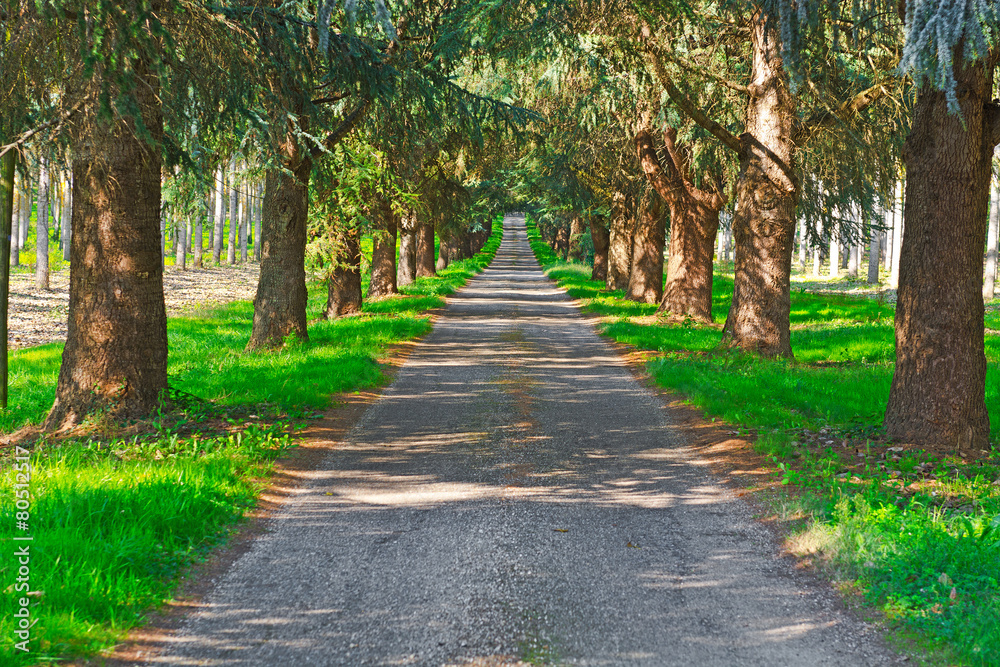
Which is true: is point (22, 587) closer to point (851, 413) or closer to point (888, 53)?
point (851, 413)

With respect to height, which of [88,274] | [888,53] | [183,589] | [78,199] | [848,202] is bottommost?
[183,589]

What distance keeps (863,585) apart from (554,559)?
1774 mm

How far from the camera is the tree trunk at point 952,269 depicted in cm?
684

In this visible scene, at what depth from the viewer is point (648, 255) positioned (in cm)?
2322

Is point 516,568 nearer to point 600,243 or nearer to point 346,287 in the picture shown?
point 346,287

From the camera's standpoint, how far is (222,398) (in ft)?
29.1

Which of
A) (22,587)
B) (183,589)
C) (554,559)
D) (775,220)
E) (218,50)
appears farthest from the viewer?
(775,220)

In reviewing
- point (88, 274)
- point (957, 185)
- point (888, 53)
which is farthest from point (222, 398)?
point (888, 53)

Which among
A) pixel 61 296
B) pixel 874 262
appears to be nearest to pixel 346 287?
pixel 61 296

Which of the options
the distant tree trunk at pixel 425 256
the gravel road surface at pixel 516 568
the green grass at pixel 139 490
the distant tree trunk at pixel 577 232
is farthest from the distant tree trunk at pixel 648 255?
the distant tree trunk at pixel 577 232

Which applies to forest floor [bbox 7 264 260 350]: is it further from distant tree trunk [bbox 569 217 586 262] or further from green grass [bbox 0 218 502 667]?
distant tree trunk [bbox 569 217 586 262]

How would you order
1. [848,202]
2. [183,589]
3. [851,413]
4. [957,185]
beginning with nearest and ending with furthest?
[183,589]
[957,185]
[851,413]
[848,202]

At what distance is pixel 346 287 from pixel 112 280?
12148mm

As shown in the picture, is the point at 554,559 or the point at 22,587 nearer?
the point at 22,587
